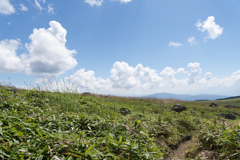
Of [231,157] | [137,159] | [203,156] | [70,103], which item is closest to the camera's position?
[137,159]

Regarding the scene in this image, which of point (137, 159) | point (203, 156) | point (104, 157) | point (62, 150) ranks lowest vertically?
point (203, 156)

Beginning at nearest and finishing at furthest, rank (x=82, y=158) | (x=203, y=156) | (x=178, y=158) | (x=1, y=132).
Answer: (x=82, y=158), (x=1, y=132), (x=203, y=156), (x=178, y=158)

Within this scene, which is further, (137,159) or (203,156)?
(203,156)

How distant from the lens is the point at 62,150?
6.56 ft

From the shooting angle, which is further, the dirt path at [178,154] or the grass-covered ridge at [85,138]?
the dirt path at [178,154]

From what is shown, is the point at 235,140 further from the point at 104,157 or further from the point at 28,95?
the point at 28,95

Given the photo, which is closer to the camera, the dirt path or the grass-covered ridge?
the grass-covered ridge

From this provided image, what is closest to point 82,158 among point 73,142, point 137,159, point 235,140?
point 73,142

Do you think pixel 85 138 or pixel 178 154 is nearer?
pixel 85 138

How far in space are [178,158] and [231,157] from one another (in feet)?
5.96

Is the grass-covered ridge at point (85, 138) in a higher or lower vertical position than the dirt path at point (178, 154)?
higher

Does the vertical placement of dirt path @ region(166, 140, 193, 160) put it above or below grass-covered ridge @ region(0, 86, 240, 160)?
below

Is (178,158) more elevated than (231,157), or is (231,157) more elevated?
(231,157)

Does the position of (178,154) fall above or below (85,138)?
below
